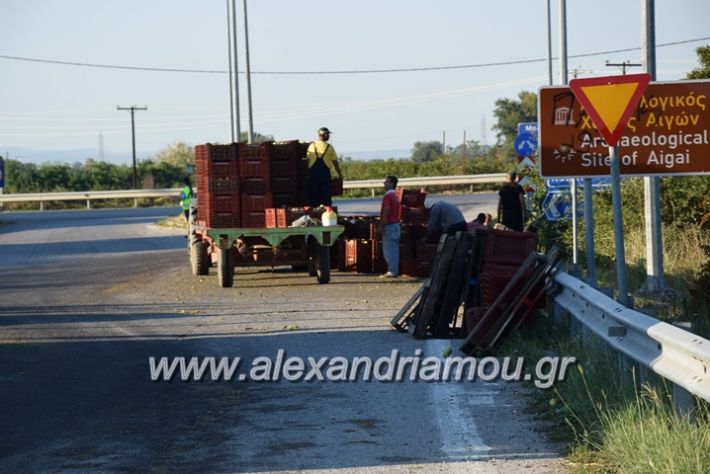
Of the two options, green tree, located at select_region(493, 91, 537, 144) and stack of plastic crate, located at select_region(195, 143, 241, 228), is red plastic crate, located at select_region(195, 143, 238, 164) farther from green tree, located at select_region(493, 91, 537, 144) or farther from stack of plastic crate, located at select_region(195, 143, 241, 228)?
green tree, located at select_region(493, 91, 537, 144)

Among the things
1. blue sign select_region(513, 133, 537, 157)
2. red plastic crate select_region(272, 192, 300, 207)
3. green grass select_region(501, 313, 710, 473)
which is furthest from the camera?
blue sign select_region(513, 133, 537, 157)

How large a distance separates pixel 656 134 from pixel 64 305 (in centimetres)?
952

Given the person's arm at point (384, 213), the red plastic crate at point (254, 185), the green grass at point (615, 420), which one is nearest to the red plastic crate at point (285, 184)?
the red plastic crate at point (254, 185)

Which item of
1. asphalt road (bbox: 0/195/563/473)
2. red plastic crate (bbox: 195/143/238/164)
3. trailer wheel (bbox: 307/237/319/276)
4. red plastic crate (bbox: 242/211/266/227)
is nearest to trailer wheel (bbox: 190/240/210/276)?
red plastic crate (bbox: 242/211/266/227)

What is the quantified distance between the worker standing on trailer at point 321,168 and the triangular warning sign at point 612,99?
41.1ft

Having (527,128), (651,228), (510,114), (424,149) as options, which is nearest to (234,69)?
(527,128)

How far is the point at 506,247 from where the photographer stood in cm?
1448

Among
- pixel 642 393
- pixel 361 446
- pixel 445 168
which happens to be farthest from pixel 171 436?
pixel 445 168

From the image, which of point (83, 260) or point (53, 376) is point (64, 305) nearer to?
point (53, 376)

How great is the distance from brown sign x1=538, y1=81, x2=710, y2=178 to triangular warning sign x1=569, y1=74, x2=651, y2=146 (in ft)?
11.7

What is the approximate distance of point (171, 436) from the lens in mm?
8445

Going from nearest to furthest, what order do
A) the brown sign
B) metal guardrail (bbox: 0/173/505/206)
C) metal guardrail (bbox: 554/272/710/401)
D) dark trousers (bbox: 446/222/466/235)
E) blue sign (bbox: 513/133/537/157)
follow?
metal guardrail (bbox: 554/272/710/401) < the brown sign < dark trousers (bbox: 446/222/466/235) < blue sign (bbox: 513/133/537/157) < metal guardrail (bbox: 0/173/505/206)

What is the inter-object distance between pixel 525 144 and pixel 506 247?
17.7m

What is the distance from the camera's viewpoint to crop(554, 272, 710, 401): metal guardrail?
249 inches
